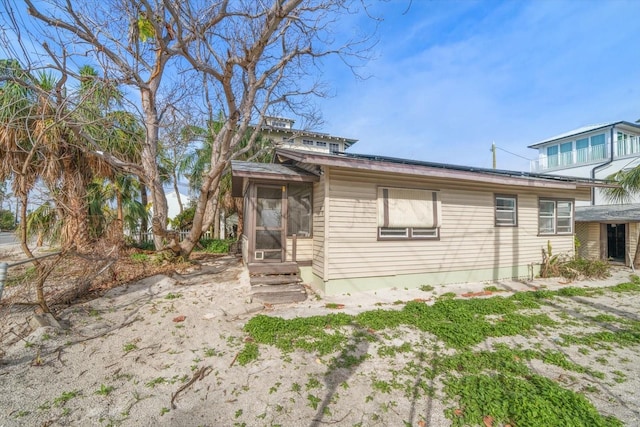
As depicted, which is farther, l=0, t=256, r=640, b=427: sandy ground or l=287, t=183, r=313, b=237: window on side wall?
l=287, t=183, r=313, b=237: window on side wall

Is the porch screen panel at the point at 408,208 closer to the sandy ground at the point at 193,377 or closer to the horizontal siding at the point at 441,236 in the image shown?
the horizontal siding at the point at 441,236

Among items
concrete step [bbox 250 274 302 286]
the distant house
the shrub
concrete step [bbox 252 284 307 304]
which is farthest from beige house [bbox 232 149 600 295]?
the shrub

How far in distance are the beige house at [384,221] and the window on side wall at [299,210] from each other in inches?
1.0

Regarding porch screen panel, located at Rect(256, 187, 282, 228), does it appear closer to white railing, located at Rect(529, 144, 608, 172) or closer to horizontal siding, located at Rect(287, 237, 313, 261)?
horizontal siding, located at Rect(287, 237, 313, 261)

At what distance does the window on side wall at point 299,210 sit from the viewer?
24.3 ft

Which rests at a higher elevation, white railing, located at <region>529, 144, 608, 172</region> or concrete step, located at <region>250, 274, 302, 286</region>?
white railing, located at <region>529, 144, 608, 172</region>

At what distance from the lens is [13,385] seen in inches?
114

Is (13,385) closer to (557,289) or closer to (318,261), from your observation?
(318,261)

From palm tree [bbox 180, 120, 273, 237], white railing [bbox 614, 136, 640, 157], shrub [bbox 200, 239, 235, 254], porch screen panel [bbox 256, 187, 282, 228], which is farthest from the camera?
white railing [bbox 614, 136, 640, 157]

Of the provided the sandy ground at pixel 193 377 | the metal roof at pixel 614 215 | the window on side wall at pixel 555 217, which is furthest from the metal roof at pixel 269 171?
the metal roof at pixel 614 215

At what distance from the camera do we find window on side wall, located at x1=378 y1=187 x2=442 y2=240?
6.86 metres

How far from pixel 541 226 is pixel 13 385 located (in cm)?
1207

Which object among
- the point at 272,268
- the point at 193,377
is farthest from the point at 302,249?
the point at 193,377

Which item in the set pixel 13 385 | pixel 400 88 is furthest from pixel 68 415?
pixel 400 88
